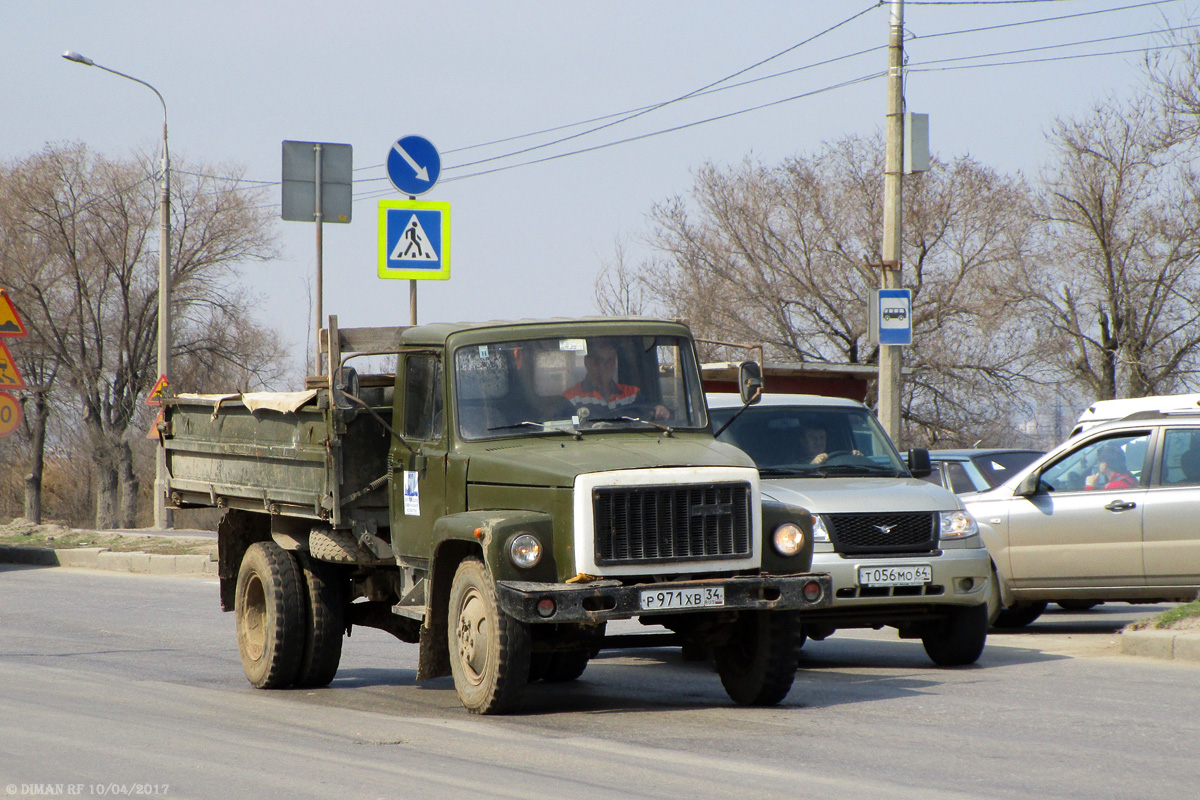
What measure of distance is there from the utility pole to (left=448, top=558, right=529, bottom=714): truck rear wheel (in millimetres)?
9565

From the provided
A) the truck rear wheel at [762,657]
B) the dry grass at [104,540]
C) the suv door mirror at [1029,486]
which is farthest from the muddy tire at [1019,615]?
the dry grass at [104,540]

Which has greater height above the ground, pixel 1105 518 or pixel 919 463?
pixel 919 463

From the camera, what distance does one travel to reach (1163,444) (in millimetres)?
10977

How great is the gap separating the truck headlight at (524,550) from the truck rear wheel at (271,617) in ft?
8.48

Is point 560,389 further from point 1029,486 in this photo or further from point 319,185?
point 319,185

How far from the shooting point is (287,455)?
882 centimetres

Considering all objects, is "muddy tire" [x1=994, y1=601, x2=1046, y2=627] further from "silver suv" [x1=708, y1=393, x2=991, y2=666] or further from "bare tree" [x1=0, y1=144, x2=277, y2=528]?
"bare tree" [x1=0, y1=144, x2=277, y2=528]

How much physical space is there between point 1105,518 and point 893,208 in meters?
6.32

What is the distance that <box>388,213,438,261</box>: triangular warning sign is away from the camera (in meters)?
11.6

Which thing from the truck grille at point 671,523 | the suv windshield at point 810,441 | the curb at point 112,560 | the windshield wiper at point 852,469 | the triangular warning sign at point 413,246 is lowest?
the curb at point 112,560

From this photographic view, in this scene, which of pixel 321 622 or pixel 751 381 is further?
pixel 321 622

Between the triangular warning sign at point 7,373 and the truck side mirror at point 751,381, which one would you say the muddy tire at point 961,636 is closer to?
the truck side mirror at point 751,381

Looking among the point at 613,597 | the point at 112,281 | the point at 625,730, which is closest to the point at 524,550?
the point at 613,597

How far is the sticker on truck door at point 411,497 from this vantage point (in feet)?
26.3
